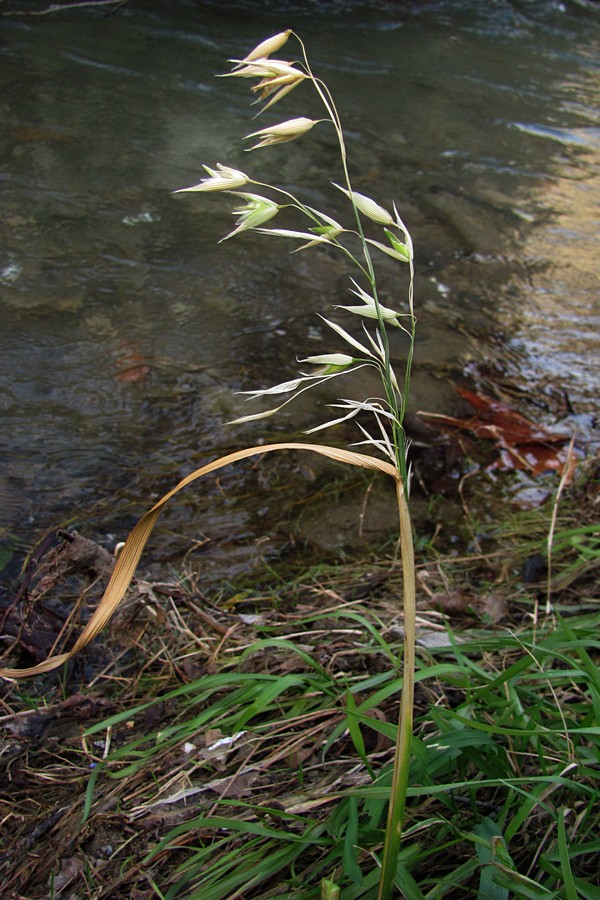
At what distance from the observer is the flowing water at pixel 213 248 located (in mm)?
2916

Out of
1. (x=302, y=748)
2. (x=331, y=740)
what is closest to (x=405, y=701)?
(x=331, y=740)

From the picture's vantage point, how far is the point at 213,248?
13.7 feet

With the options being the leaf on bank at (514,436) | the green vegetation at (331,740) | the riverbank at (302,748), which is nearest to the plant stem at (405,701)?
the green vegetation at (331,740)

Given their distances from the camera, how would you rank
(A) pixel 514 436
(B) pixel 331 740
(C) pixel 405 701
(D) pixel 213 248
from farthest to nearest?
(D) pixel 213 248 < (A) pixel 514 436 < (B) pixel 331 740 < (C) pixel 405 701

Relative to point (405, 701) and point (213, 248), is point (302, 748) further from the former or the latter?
point (213, 248)

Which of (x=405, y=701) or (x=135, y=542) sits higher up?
(x=135, y=542)

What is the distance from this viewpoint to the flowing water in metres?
2.92

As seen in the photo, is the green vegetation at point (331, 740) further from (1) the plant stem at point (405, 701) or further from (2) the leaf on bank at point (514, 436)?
(2) the leaf on bank at point (514, 436)

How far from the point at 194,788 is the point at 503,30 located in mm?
8992

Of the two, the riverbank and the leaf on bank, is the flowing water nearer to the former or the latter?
the leaf on bank

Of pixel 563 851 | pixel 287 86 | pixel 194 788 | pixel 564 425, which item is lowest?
pixel 564 425

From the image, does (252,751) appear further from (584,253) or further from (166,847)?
(584,253)

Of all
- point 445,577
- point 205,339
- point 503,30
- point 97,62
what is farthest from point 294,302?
point 503,30

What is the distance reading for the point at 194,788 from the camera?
5.11 feet
